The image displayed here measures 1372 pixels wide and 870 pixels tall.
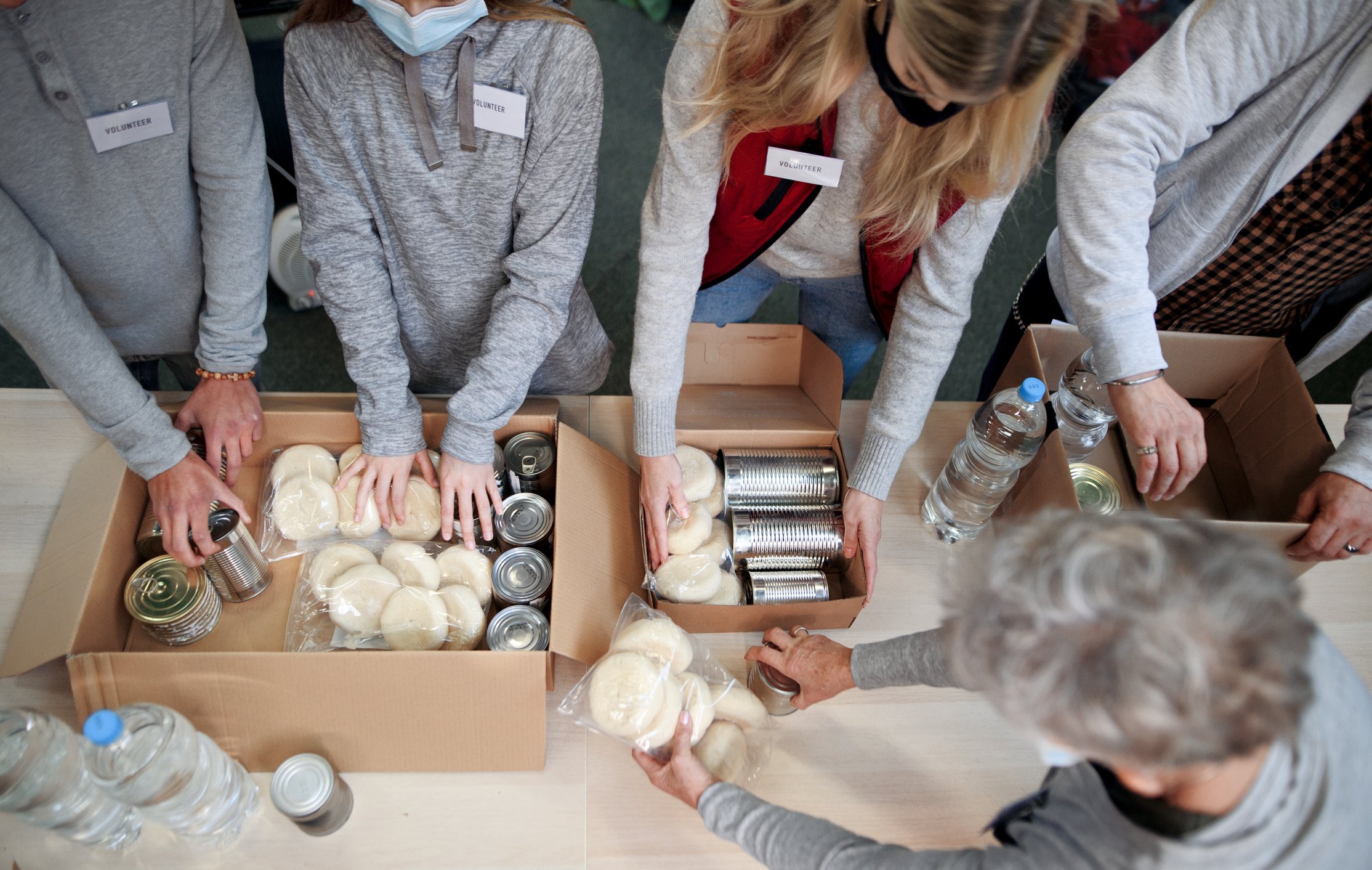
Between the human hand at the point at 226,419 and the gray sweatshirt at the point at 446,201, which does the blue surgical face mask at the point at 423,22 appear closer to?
the gray sweatshirt at the point at 446,201

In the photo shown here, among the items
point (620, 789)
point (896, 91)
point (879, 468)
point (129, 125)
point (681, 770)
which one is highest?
point (896, 91)

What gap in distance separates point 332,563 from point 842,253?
1.09 metres

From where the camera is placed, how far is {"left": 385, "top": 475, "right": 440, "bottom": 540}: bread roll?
51.8 inches

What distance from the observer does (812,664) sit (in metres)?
1.15

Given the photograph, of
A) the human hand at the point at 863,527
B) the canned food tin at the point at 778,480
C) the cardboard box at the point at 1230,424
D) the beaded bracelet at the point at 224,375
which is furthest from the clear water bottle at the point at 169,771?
the cardboard box at the point at 1230,424

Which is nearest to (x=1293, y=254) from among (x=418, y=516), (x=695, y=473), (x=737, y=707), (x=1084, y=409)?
(x=1084, y=409)

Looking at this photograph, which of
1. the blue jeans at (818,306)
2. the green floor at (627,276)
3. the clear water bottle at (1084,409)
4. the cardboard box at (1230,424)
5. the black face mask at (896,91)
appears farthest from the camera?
the green floor at (627,276)

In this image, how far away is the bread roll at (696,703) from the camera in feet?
3.56

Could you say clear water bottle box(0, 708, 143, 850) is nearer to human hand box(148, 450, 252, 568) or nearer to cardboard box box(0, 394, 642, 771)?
cardboard box box(0, 394, 642, 771)

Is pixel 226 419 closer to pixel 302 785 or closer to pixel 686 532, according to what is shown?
pixel 302 785

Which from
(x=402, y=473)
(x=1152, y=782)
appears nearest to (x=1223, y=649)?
(x=1152, y=782)

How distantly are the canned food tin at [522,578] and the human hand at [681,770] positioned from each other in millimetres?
287

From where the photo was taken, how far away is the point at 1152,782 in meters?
0.66

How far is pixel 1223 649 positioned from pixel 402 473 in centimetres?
119
